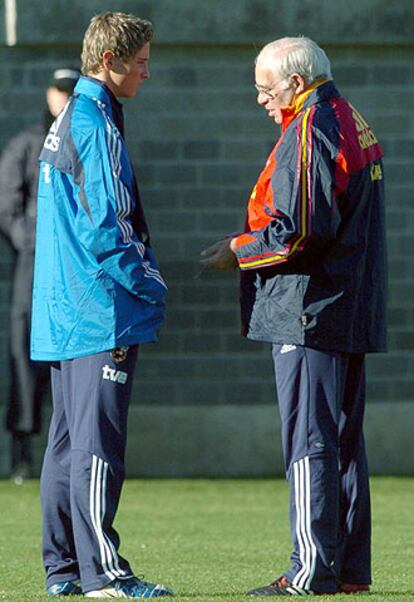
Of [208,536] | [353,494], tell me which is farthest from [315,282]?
[208,536]

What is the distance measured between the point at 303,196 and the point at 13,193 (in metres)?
5.34

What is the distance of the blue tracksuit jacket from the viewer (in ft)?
18.0

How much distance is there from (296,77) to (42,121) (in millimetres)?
5594

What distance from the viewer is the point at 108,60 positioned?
5.63 m

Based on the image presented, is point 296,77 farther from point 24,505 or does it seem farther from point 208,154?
point 208,154

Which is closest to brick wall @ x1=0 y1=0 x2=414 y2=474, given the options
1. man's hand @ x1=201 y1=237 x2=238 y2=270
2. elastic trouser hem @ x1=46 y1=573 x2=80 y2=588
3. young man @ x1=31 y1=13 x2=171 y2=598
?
elastic trouser hem @ x1=46 y1=573 x2=80 y2=588

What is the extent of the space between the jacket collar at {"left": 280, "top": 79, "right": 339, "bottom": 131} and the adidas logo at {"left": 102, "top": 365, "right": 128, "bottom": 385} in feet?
3.35

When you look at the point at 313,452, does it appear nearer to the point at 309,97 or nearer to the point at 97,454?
the point at 97,454

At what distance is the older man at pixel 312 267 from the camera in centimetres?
553

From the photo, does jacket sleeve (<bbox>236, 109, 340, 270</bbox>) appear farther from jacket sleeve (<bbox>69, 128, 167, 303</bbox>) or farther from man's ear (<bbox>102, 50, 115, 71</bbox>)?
man's ear (<bbox>102, 50, 115, 71</bbox>)

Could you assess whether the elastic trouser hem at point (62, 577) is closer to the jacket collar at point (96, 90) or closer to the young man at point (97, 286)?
the young man at point (97, 286)

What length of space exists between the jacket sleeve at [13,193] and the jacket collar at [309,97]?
16.5 ft

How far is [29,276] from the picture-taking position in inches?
420

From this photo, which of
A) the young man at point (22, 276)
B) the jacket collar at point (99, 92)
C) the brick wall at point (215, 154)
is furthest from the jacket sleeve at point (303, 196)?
the brick wall at point (215, 154)
